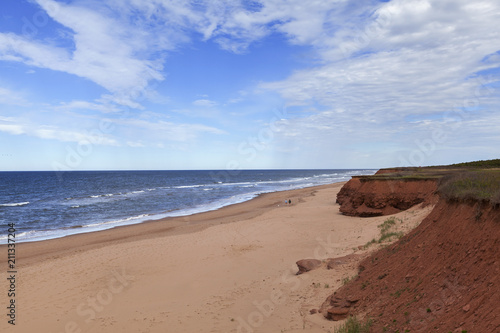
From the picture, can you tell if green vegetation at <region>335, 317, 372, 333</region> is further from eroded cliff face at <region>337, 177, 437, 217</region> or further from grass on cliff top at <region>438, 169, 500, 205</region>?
eroded cliff face at <region>337, 177, 437, 217</region>

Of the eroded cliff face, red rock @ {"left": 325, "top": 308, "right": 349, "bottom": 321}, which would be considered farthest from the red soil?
the eroded cliff face

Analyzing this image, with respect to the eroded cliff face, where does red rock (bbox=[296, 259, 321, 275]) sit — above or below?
below

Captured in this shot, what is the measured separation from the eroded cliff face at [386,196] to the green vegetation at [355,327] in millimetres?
16027

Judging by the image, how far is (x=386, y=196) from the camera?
80.1 feet

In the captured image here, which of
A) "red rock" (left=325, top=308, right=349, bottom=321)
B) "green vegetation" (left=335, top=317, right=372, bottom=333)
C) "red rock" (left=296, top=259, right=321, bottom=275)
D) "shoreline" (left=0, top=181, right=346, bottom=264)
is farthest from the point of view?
"shoreline" (left=0, top=181, right=346, bottom=264)

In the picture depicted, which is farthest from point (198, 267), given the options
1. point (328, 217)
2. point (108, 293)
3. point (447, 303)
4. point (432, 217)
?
point (328, 217)

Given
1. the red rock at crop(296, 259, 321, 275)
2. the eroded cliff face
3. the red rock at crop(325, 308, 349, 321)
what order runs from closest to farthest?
1. the red rock at crop(325, 308, 349, 321)
2. the red rock at crop(296, 259, 321, 275)
3. the eroded cliff face

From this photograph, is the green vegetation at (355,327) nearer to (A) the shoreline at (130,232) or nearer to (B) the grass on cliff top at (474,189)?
(B) the grass on cliff top at (474,189)

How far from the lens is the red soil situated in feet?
20.2

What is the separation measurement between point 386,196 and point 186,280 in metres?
16.4

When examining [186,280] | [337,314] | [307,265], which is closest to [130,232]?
[186,280]

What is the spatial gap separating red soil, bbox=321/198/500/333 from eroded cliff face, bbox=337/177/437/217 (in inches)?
522

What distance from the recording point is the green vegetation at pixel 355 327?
23.6ft

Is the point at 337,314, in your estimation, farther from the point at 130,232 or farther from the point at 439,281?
the point at 130,232
